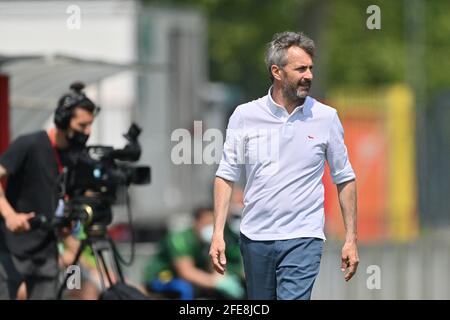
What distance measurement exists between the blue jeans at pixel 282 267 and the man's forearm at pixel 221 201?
0.19 m

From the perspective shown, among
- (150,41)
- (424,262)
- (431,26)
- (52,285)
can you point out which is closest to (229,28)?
(431,26)

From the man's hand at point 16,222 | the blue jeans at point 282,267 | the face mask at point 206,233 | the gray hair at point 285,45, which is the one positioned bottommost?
the face mask at point 206,233

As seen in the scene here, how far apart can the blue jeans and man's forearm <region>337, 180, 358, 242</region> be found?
204 mm

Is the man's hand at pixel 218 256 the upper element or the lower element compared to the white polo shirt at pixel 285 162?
lower

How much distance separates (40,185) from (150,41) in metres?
16.7

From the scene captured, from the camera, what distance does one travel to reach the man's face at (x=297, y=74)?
9305 millimetres

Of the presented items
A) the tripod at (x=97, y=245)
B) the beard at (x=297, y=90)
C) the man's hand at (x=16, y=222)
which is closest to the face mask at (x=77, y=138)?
the tripod at (x=97, y=245)

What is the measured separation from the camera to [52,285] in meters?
11.9

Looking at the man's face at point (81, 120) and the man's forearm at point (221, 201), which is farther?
the man's face at point (81, 120)

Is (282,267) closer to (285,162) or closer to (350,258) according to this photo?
(350,258)

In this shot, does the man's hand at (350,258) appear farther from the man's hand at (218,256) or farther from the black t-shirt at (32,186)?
the black t-shirt at (32,186)

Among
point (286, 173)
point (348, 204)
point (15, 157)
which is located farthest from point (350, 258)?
point (15, 157)

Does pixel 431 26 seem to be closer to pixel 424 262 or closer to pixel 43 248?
pixel 424 262

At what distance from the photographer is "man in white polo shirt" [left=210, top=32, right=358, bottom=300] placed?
9.32 m
